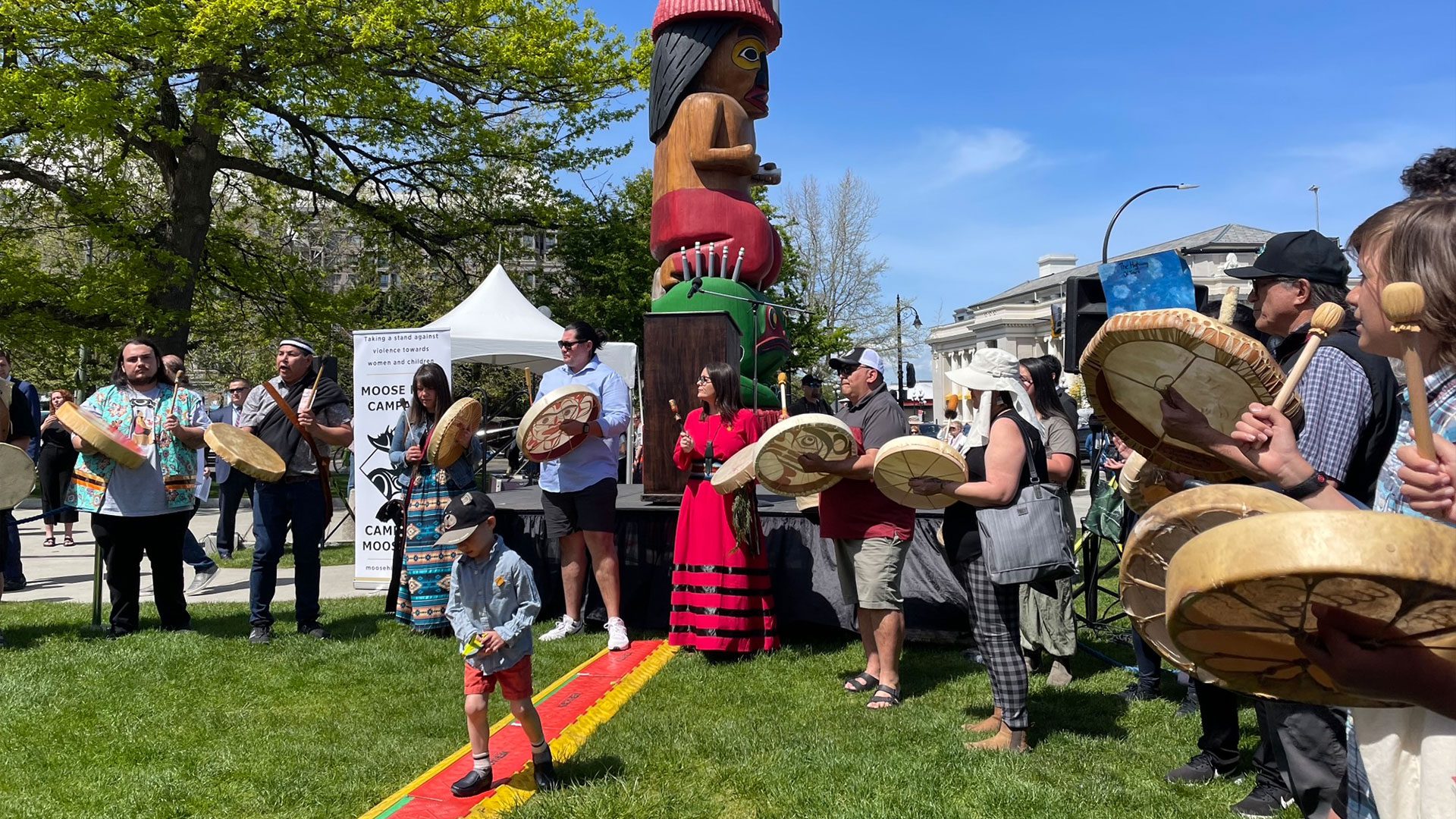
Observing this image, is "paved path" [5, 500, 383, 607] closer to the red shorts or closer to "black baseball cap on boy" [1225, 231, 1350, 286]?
the red shorts

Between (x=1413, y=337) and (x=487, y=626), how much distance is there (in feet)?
10.3

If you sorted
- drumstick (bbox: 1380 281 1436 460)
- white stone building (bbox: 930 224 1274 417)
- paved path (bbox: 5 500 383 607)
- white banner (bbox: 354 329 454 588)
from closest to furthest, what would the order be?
drumstick (bbox: 1380 281 1436 460) < white banner (bbox: 354 329 454 588) < paved path (bbox: 5 500 383 607) < white stone building (bbox: 930 224 1274 417)

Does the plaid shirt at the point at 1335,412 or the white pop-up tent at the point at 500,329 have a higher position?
the white pop-up tent at the point at 500,329

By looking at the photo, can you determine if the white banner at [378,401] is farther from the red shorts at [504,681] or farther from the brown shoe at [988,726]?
the brown shoe at [988,726]

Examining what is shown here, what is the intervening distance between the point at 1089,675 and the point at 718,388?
2.79m

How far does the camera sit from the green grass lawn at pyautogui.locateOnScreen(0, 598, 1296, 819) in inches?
145

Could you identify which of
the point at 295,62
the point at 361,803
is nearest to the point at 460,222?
the point at 295,62

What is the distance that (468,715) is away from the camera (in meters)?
3.68

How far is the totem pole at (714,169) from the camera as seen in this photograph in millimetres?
9336

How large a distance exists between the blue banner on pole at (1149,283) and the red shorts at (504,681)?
268 cm

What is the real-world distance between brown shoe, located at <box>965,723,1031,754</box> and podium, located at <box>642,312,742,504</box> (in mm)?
3434

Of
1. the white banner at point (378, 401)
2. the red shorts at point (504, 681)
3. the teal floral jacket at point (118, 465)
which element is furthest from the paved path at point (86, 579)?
the red shorts at point (504, 681)

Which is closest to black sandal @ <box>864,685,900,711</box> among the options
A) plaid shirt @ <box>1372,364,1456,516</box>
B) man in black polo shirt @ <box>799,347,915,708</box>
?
man in black polo shirt @ <box>799,347,915,708</box>

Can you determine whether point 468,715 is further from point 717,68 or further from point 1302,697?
point 717,68
